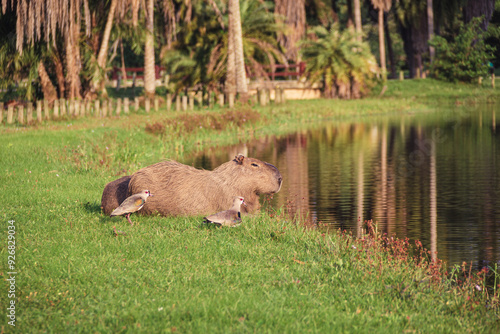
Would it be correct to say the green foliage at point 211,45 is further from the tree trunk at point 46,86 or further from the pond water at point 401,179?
the pond water at point 401,179

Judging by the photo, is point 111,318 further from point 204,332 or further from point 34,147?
point 34,147

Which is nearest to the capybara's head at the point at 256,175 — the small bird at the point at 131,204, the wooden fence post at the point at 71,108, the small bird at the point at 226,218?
the small bird at the point at 226,218

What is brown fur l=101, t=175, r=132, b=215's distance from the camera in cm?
989

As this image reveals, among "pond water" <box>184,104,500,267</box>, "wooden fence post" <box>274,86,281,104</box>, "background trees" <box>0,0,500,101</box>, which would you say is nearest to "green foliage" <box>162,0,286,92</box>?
"background trees" <box>0,0,500,101</box>

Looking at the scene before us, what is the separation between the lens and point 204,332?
17.8ft

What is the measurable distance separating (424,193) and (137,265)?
869cm

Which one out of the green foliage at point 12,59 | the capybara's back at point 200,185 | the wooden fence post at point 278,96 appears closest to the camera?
the capybara's back at point 200,185

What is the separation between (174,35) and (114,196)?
2730 cm

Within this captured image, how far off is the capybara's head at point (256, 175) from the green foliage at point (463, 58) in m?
43.2

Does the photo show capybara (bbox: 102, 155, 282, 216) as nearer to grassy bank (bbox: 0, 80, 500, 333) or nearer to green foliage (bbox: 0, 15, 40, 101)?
grassy bank (bbox: 0, 80, 500, 333)

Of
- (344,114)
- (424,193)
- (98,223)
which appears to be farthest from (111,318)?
(344,114)

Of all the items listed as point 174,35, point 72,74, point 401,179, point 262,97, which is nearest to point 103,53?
point 72,74

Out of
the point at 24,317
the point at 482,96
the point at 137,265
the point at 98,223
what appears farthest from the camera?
the point at 482,96

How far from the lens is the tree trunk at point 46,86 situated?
30406mm
